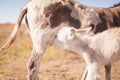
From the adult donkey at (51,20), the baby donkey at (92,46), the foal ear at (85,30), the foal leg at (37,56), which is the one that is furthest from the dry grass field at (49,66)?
the foal ear at (85,30)

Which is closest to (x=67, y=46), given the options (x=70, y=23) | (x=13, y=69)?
(x=70, y=23)

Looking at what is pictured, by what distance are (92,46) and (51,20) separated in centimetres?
170

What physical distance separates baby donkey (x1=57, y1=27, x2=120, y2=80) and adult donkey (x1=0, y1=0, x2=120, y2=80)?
1361mm

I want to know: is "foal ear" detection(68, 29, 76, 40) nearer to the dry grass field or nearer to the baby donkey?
the baby donkey

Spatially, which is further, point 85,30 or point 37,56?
point 37,56

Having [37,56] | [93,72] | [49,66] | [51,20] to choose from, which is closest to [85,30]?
[93,72]

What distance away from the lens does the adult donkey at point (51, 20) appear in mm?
7109

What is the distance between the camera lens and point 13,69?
434 inches

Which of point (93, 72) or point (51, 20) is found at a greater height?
point (51, 20)

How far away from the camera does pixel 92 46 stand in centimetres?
568

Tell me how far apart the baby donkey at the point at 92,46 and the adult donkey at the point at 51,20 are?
136 cm

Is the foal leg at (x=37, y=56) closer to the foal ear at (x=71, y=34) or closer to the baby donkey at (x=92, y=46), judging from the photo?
the baby donkey at (x=92, y=46)

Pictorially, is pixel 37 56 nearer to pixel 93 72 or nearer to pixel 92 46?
Answer: pixel 92 46

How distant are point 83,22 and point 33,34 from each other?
42.3 inches
